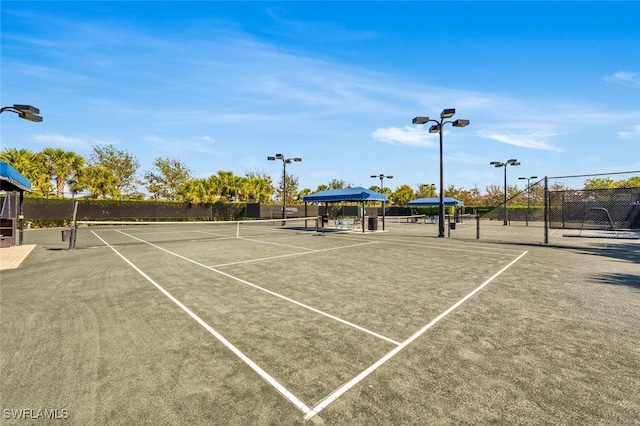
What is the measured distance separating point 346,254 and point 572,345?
341 inches

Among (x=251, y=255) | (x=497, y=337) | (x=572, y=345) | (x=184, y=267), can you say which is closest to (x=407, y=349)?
(x=497, y=337)

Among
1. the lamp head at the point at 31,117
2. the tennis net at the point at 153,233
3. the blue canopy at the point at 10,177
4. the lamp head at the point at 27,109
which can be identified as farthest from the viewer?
the tennis net at the point at 153,233

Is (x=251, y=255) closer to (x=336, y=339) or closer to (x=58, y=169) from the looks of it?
(x=336, y=339)

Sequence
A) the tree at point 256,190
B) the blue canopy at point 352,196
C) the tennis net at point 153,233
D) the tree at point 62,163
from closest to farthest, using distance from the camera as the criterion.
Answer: the tennis net at point 153,233, the blue canopy at point 352,196, the tree at point 62,163, the tree at point 256,190

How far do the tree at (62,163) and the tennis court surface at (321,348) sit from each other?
3352cm

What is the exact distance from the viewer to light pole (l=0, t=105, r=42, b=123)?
11.4m

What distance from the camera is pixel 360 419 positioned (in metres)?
2.68

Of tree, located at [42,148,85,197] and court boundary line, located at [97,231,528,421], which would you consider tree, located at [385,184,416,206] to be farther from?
court boundary line, located at [97,231,528,421]

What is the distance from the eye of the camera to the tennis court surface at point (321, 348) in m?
2.84

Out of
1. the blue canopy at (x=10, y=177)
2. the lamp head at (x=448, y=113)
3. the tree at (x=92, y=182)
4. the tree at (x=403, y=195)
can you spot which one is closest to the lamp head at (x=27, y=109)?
the blue canopy at (x=10, y=177)

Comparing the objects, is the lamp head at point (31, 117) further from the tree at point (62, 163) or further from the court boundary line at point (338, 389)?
the tree at point (62, 163)

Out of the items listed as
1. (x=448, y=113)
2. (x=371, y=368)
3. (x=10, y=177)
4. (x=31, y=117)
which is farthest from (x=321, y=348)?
(x=448, y=113)

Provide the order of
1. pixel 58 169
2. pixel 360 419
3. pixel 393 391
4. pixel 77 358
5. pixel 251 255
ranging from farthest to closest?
1. pixel 58 169
2. pixel 251 255
3. pixel 77 358
4. pixel 393 391
5. pixel 360 419

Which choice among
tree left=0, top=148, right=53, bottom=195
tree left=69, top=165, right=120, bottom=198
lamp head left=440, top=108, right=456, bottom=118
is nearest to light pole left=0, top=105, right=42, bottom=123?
lamp head left=440, top=108, right=456, bottom=118
